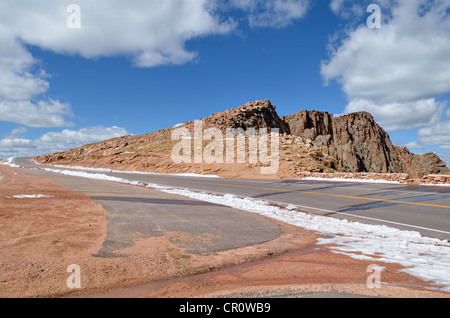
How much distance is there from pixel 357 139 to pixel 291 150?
108 m

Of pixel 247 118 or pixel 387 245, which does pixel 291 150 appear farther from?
pixel 247 118

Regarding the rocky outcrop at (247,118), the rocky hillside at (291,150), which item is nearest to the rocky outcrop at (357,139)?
the rocky hillside at (291,150)

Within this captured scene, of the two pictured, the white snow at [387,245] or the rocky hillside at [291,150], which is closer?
the white snow at [387,245]

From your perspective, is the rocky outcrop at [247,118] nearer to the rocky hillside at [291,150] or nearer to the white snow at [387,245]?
the rocky hillside at [291,150]

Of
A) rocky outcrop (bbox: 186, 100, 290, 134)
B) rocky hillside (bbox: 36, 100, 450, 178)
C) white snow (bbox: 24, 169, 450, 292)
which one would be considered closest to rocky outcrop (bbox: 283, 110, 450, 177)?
rocky hillside (bbox: 36, 100, 450, 178)

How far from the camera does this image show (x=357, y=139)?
132 meters

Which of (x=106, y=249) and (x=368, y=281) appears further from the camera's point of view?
(x=106, y=249)

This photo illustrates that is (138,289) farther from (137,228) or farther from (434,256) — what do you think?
(434,256)

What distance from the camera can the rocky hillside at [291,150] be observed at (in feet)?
122

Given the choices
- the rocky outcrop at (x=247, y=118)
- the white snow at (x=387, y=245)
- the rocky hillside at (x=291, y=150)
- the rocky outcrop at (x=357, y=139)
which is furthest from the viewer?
the rocky outcrop at (x=357, y=139)

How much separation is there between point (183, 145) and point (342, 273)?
53918 millimetres

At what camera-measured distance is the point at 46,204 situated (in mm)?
8953

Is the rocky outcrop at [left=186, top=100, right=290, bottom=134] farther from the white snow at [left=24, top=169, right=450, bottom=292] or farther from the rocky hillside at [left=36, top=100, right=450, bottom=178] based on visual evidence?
the white snow at [left=24, top=169, right=450, bottom=292]
